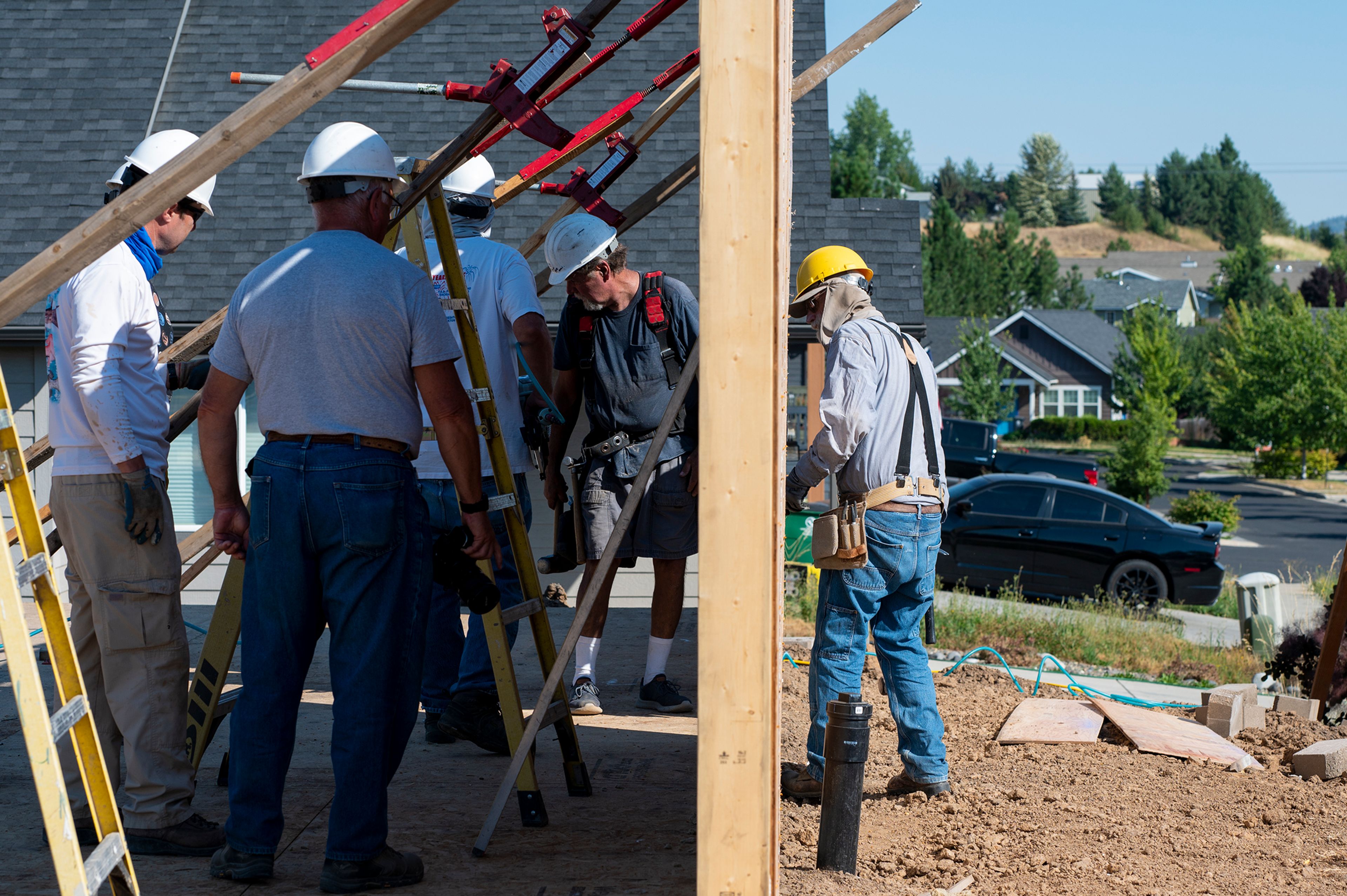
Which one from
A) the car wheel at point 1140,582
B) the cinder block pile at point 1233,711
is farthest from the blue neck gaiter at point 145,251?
the car wheel at point 1140,582

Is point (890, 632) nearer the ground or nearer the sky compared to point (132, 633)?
nearer the ground

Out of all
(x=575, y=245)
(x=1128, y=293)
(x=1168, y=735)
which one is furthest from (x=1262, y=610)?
(x=1128, y=293)

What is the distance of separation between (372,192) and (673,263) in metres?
6.39

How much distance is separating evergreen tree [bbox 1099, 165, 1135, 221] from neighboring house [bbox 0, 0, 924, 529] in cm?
15300

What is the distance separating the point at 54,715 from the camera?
8.79 ft

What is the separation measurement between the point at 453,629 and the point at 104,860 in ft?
7.59

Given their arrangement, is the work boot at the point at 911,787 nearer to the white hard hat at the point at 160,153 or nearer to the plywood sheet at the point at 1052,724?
the plywood sheet at the point at 1052,724

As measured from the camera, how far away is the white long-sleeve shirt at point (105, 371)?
134 inches

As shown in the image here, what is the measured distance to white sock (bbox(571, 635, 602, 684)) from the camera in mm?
5223

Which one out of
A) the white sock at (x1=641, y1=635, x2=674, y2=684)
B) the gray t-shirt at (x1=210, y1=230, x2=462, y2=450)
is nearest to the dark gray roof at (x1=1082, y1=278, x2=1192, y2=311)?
the white sock at (x1=641, y1=635, x2=674, y2=684)

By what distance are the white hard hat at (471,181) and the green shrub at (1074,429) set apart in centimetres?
4603

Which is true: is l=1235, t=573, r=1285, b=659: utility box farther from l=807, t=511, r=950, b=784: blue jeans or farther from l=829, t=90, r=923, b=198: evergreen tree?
l=829, t=90, r=923, b=198: evergreen tree

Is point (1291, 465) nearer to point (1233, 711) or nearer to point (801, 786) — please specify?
point (1233, 711)

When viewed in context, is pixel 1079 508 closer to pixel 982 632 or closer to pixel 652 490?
pixel 982 632
